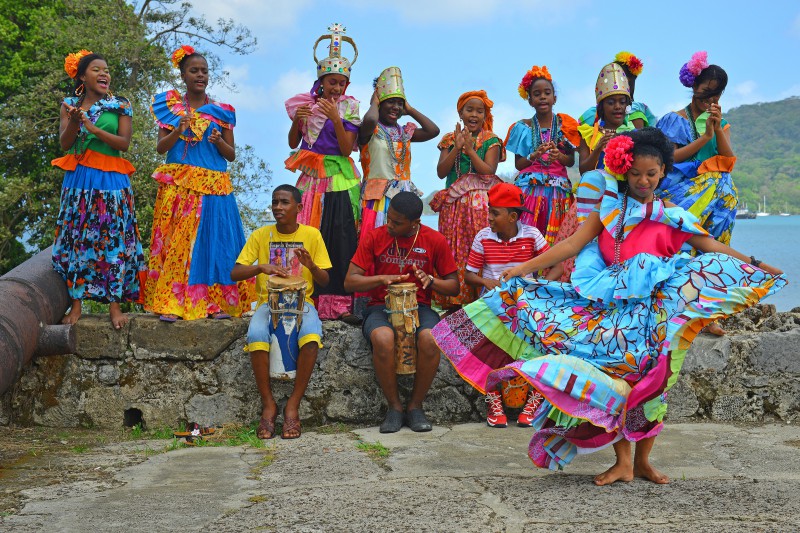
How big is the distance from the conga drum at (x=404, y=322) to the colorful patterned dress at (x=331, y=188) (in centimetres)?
75

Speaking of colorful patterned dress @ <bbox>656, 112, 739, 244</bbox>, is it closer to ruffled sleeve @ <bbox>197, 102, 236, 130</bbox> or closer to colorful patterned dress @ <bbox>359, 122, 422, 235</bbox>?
colorful patterned dress @ <bbox>359, 122, 422, 235</bbox>

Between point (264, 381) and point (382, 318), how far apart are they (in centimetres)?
88

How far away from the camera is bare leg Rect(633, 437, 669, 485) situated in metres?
4.39

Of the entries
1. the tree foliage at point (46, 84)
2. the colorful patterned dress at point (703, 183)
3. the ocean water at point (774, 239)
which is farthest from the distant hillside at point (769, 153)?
the colorful patterned dress at point (703, 183)

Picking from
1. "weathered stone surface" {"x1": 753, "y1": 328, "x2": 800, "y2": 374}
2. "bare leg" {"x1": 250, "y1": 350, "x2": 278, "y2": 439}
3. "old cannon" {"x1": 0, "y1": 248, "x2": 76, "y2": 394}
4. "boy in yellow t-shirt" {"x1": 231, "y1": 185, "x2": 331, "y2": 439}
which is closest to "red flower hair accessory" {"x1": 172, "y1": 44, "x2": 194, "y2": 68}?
"boy in yellow t-shirt" {"x1": 231, "y1": 185, "x2": 331, "y2": 439}

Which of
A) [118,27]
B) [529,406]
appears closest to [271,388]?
[529,406]

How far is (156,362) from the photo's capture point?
20.6 feet

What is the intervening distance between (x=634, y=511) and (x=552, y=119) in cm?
365

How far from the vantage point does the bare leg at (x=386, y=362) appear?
5.80 m

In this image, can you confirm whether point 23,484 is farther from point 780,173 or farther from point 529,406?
point 780,173

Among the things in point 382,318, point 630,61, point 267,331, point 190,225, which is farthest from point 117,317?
point 630,61

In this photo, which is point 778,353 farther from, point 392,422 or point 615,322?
point 392,422

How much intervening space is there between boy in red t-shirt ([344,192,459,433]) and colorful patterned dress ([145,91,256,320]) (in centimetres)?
107

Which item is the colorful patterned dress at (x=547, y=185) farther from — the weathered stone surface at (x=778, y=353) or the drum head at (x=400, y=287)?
the weathered stone surface at (x=778, y=353)
